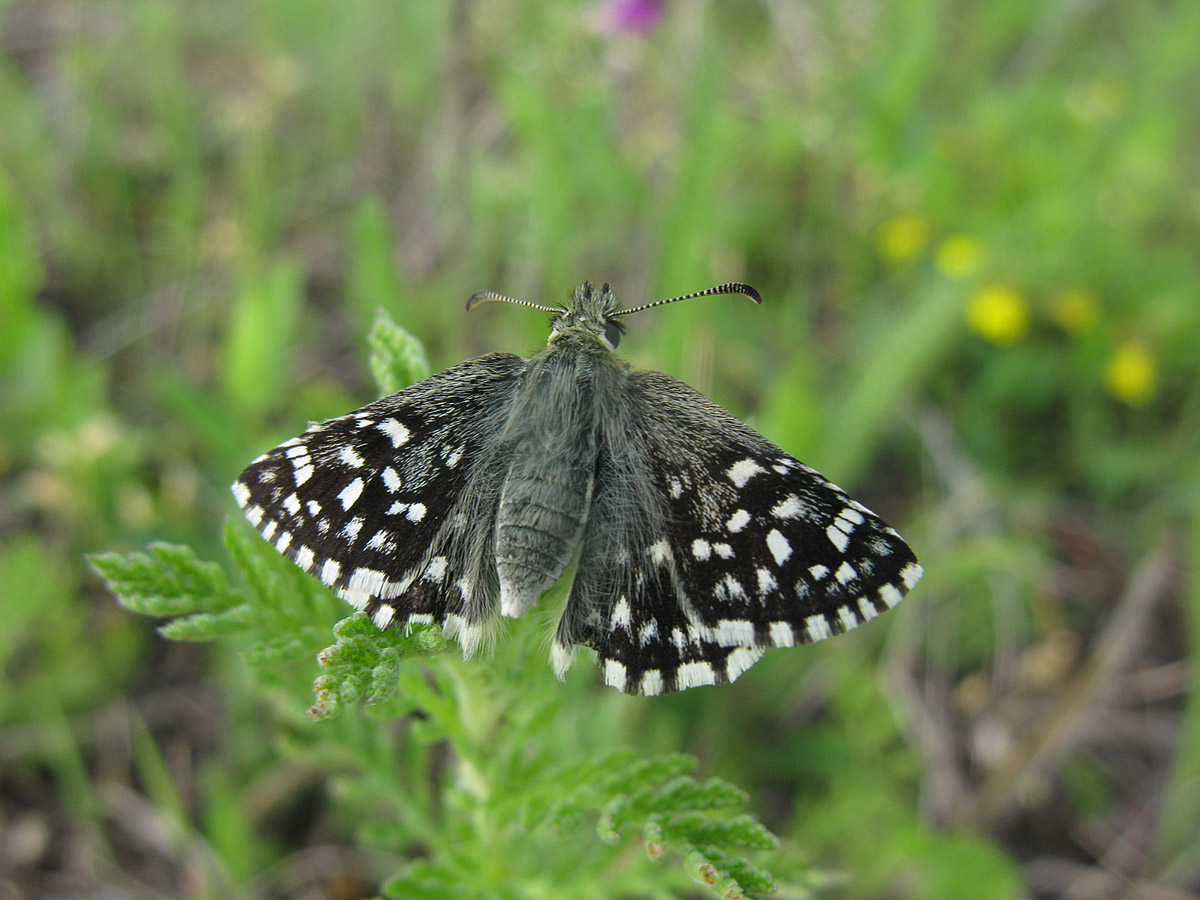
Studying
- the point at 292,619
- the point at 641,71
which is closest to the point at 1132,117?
the point at 641,71

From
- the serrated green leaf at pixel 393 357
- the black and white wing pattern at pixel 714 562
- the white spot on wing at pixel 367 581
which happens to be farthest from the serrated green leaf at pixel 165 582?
the black and white wing pattern at pixel 714 562

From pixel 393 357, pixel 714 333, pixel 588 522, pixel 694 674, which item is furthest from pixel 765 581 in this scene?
pixel 714 333

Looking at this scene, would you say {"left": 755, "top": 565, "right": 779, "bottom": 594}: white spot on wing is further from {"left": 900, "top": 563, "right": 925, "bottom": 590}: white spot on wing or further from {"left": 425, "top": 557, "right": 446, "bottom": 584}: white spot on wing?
{"left": 425, "top": 557, "right": 446, "bottom": 584}: white spot on wing

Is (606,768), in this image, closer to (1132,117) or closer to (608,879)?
(608,879)

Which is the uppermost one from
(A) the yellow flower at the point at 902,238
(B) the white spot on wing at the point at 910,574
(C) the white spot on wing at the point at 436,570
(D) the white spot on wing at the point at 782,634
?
(A) the yellow flower at the point at 902,238

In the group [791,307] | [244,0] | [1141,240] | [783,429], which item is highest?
[244,0]

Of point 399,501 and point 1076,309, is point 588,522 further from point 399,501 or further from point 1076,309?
point 1076,309

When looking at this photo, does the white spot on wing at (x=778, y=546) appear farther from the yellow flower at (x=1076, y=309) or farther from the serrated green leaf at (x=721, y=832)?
the yellow flower at (x=1076, y=309)
